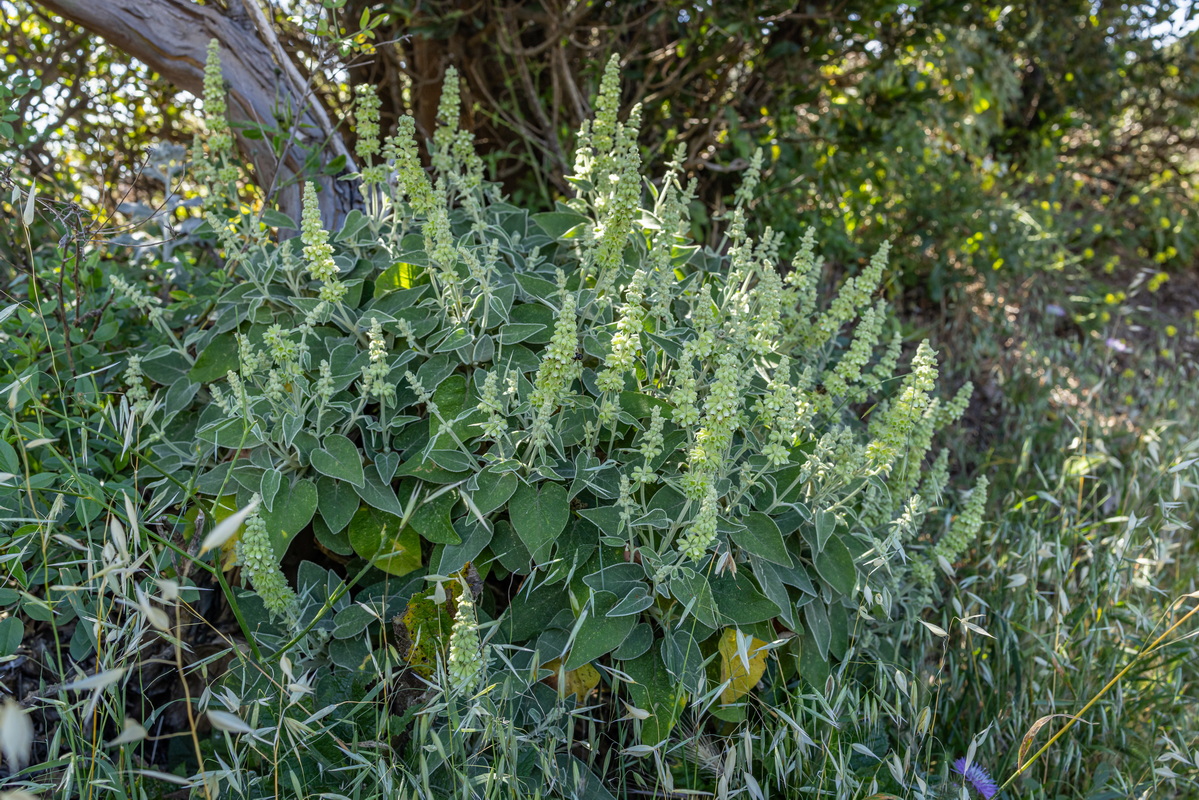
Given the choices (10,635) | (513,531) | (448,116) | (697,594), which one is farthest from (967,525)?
(10,635)

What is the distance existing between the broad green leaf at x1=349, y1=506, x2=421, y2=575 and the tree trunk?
1.32m

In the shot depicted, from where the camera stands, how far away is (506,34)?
148 inches

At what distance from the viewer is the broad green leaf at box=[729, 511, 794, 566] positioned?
1.86 metres

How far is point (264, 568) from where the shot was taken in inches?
66.9

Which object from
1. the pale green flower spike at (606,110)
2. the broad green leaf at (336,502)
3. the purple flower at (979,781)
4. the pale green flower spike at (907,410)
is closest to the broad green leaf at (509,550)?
the broad green leaf at (336,502)

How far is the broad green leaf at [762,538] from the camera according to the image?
186 centimetres

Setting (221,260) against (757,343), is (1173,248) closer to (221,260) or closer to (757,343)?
(757,343)

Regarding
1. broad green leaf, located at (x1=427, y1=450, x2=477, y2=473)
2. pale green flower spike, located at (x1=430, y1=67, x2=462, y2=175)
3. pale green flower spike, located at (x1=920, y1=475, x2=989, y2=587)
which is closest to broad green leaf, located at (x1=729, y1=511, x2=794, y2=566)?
pale green flower spike, located at (x1=920, y1=475, x2=989, y2=587)

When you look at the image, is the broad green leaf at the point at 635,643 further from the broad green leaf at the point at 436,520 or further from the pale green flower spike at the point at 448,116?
the pale green flower spike at the point at 448,116

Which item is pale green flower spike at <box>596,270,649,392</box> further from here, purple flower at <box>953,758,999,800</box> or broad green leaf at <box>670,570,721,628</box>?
purple flower at <box>953,758,999,800</box>

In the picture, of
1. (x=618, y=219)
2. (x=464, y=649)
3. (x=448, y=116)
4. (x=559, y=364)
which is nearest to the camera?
(x=464, y=649)

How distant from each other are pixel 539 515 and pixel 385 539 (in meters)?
0.37

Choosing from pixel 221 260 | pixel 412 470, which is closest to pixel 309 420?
pixel 412 470

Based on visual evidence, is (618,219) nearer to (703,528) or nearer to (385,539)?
(703,528)
